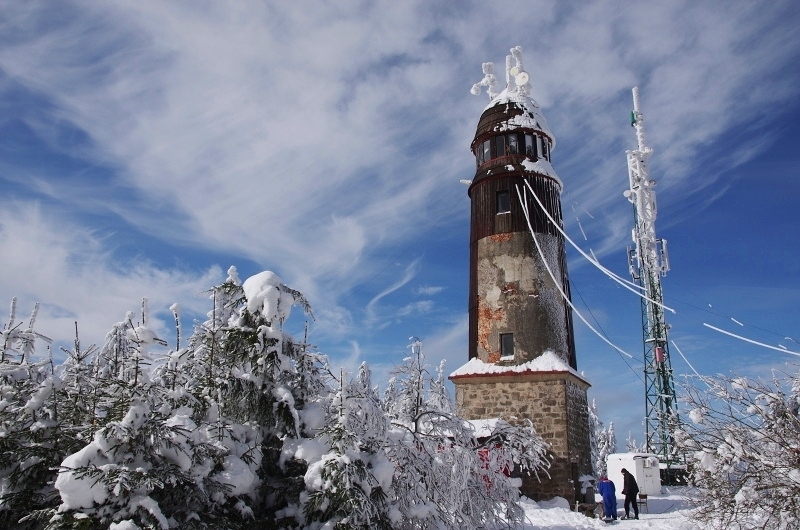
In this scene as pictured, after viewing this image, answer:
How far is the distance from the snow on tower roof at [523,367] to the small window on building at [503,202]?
14.5 ft

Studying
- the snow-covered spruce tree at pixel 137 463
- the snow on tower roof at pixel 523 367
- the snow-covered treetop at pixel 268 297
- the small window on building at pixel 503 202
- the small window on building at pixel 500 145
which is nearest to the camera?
the snow-covered spruce tree at pixel 137 463

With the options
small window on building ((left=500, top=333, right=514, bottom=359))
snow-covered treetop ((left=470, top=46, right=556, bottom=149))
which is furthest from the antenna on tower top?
small window on building ((left=500, top=333, right=514, bottom=359))

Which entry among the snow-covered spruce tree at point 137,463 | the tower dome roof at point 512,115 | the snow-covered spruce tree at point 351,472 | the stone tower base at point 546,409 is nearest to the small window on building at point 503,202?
the tower dome roof at point 512,115

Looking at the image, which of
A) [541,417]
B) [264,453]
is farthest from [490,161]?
[264,453]

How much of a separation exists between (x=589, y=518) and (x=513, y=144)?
10764 millimetres

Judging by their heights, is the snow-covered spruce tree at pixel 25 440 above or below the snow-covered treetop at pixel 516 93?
below

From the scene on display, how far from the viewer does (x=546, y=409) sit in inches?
626

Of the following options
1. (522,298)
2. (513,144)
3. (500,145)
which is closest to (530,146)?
(513,144)

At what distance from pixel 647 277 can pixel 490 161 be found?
15219 millimetres

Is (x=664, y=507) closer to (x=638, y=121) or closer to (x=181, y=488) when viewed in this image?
(x=181, y=488)

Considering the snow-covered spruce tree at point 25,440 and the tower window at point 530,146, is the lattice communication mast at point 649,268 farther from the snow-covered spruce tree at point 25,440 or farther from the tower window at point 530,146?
the snow-covered spruce tree at point 25,440

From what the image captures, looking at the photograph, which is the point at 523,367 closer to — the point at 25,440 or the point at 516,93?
the point at 516,93

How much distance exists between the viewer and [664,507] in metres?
16.2

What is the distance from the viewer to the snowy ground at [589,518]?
12.3m
